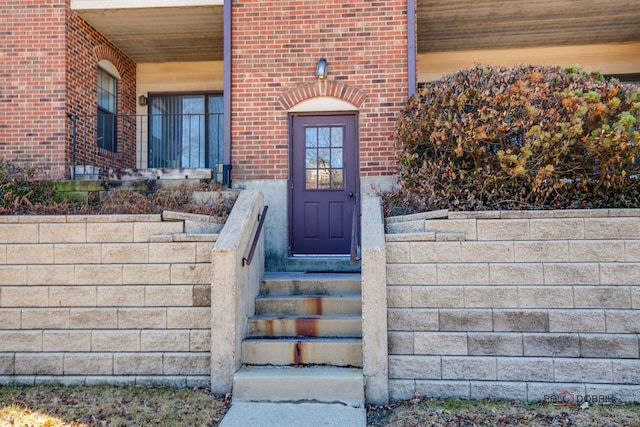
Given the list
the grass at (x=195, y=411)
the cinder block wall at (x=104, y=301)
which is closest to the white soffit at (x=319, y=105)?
the cinder block wall at (x=104, y=301)

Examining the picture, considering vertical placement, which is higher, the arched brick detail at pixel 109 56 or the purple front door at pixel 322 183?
the arched brick detail at pixel 109 56

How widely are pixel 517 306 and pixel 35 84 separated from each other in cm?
774

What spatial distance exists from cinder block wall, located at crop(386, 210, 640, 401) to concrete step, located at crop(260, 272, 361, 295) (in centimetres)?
85

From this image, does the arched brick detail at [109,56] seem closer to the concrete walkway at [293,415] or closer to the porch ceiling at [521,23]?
the porch ceiling at [521,23]

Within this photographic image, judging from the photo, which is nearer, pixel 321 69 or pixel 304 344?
pixel 304 344

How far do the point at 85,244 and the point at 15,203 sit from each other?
136 centimetres

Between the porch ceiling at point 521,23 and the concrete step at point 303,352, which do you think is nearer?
the concrete step at point 303,352

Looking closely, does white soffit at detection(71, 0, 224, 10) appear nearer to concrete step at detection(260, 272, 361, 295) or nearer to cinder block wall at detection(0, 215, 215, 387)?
cinder block wall at detection(0, 215, 215, 387)

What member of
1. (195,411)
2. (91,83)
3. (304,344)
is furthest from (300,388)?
(91,83)

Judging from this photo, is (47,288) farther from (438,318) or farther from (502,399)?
(502,399)

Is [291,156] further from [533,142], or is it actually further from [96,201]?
[533,142]

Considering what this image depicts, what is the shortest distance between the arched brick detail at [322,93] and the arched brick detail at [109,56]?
3905mm

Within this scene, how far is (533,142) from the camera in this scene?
4594 mm

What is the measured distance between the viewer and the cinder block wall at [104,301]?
4.33 meters
